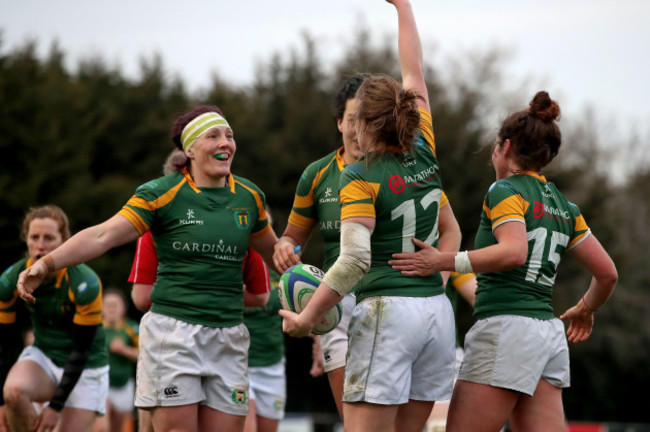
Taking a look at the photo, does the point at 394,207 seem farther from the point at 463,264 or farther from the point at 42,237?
the point at 42,237

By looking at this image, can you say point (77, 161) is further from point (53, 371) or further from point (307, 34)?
point (53, 371)

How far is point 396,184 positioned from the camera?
4.48m

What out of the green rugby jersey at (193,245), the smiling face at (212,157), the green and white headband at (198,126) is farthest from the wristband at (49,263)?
the green and white headband at (198,126)

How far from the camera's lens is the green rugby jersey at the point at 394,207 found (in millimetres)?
4426

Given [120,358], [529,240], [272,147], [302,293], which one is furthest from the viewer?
[272,147]

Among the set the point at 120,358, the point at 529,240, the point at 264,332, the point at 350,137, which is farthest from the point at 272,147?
the point at 529,240

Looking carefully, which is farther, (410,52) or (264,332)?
(264,332)

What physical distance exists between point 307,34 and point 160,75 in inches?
219

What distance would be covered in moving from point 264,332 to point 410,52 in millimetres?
3257

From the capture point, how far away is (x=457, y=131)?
2758 centimetres

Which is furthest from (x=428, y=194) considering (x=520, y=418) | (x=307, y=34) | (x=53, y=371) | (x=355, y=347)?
(x=307, y=34)

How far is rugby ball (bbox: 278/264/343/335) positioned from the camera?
4.58 m

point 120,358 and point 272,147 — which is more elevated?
point 272,147

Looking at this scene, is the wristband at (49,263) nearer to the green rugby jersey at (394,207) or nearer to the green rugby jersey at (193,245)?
the green rugby jersey at (193,245)
